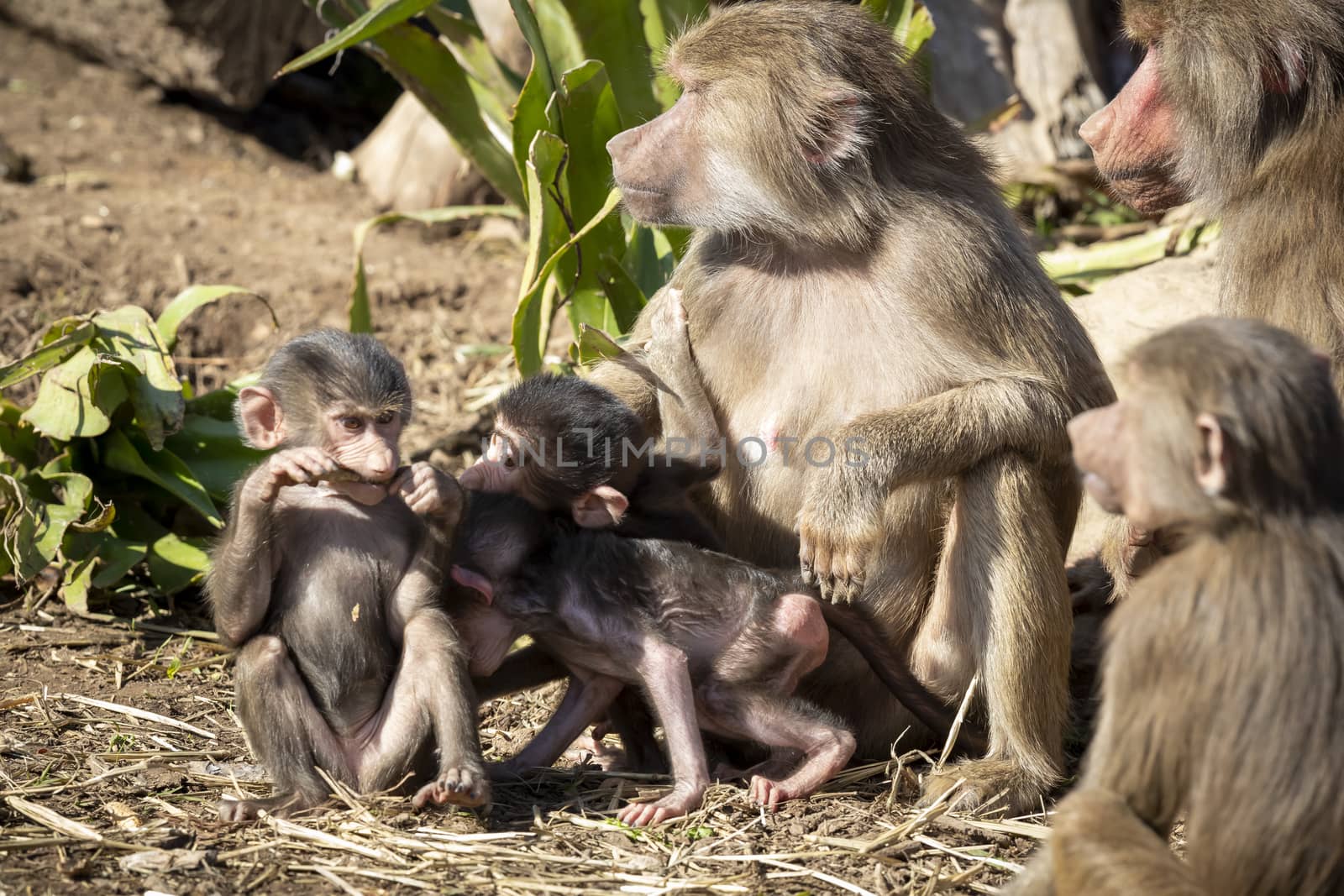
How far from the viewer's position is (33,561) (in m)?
4.01

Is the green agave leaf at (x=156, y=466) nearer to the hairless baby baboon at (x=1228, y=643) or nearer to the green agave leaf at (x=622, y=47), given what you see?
the green agave leaf at (x=622, y=47)

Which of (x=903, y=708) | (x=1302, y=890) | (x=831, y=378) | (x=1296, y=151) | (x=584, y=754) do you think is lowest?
(x=584, y=754)

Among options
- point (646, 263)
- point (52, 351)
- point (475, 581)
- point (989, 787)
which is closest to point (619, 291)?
point (646, 263)

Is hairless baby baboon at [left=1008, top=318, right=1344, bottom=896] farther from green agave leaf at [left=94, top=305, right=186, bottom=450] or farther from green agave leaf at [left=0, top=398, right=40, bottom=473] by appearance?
green agave leaf at [left=0, top=398, right=40, bottom=473]

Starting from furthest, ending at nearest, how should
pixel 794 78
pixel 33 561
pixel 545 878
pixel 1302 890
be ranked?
pixel 33 561 < pixel 794 78 < pixel 545 878 < pixel 1302 890

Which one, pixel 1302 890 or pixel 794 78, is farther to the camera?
pixel 794 78

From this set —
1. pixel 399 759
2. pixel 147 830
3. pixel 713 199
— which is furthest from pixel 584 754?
pixel 713 199

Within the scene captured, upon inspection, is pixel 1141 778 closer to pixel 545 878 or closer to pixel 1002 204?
pixel 545 878

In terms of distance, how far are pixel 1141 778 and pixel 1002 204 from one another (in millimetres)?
1714

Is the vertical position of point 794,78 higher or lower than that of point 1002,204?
higher

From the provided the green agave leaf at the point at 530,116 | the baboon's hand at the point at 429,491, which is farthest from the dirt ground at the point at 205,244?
the baboon's hand at the point at 429,491

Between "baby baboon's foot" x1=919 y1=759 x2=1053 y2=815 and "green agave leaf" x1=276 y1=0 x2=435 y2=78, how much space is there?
8.52 ft

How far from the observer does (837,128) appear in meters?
3.36

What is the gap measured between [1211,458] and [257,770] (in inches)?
88.6
